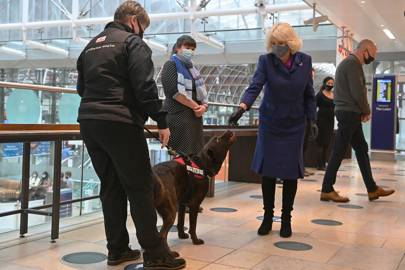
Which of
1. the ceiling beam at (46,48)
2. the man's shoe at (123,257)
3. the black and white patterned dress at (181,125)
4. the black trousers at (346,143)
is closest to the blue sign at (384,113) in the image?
the black trousers at (346,143)

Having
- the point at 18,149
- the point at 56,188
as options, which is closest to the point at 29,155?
the point at 18,149

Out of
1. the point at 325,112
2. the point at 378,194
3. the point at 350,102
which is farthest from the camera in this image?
the point at 325,112

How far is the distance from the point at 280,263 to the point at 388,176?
554 centimetres

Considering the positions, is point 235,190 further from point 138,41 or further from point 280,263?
point 138,41

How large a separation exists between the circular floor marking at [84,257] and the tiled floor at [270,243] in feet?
0.21

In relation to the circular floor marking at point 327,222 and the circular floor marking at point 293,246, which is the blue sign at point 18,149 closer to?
the circular floor marking at point 293,246

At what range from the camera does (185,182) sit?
2996mm

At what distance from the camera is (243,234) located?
3.53m

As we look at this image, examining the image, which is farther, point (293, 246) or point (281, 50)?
point (281, 50)

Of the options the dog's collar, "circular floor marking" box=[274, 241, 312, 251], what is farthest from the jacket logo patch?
"circular floor marking" box=[274, 241, 312, 251]

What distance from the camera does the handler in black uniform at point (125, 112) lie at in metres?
2.36

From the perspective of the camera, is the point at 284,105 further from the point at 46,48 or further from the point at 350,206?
the point at 46,48

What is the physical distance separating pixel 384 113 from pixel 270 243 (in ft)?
30.1

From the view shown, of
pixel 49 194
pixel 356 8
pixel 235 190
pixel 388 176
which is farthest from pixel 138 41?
pixel 356 8
